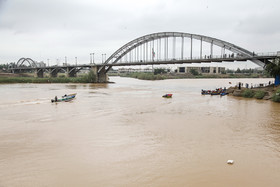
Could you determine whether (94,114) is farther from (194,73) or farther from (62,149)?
(194,73)

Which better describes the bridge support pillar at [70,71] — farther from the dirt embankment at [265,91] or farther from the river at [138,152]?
the river at [138,152]

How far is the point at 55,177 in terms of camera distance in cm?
712

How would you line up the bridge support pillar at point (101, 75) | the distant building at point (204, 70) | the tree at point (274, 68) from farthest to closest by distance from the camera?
the distant building at point (204, 70), the bridge support pillar at point (101, 75), the tree at point (274, 68)

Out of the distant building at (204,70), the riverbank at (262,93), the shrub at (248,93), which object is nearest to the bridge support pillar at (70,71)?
the riverbank at (262,93)

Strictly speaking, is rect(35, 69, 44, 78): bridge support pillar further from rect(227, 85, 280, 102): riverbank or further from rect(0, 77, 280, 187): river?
rect(0, 77, 280, 187): river

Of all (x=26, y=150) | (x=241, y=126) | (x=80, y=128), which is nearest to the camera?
(x=26, y=150)

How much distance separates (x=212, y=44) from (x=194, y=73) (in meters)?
79.8

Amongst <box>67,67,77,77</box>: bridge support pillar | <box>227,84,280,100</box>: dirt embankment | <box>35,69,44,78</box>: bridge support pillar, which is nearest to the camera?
<box>227,84,280,100</box>: dirt embankment

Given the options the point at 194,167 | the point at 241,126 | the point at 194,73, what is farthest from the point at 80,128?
the point at 194,73

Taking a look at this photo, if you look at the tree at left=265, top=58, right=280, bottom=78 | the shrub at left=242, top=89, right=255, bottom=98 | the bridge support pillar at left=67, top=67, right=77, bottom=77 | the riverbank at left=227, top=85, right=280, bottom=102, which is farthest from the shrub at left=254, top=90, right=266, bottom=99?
the bridge support pillar at left=67, top=67, right=77, bottom=77

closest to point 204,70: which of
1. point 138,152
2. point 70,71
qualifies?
point 70,71

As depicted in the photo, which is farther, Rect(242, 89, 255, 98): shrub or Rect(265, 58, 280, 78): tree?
Rect(242, 89, 255, 98): shrub

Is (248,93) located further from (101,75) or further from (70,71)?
(70,71)

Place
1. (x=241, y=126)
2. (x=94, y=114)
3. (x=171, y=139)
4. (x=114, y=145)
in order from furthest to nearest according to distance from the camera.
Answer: (x=94, y=114)
(x=241, y=126)
(x=171, y=139)
(x=114, y=145)
